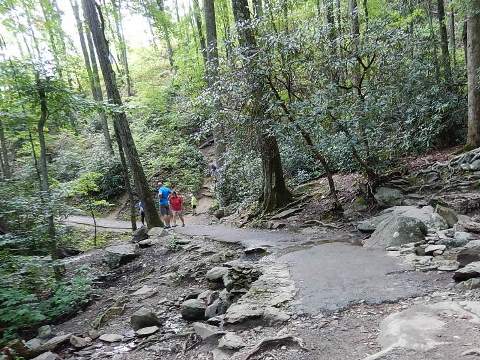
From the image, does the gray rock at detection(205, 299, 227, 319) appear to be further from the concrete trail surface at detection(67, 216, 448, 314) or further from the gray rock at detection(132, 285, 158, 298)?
the gray rock at detection(132, 285, 158, 298)

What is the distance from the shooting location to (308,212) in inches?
400

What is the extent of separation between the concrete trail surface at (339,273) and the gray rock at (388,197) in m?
1.43

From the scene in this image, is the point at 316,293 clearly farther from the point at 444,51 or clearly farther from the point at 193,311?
the point at 444,51

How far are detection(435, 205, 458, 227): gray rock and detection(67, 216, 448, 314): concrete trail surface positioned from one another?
5.34 ft

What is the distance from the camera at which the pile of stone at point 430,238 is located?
5.15 meters

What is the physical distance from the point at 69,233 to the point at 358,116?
10.6 meters

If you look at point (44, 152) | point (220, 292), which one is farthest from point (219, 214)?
point (220, 292)

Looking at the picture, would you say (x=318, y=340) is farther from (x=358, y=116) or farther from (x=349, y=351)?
(x=358, y=116)

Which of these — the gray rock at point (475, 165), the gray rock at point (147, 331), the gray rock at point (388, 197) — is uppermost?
the gray rock at point (475, 165)

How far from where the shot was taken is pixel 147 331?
18.0ft

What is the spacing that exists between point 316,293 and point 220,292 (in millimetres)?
1704

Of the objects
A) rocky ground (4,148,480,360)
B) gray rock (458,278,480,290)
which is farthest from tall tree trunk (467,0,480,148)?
gray rock (458,278,480,290)

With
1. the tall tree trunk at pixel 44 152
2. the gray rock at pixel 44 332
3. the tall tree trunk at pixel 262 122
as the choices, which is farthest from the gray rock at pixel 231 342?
the tall tree trunk at pixel 44 152

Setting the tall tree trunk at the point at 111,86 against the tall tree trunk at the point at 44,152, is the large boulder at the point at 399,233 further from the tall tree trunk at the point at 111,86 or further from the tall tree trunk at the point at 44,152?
the tall tree trunk at the point at 111,86
